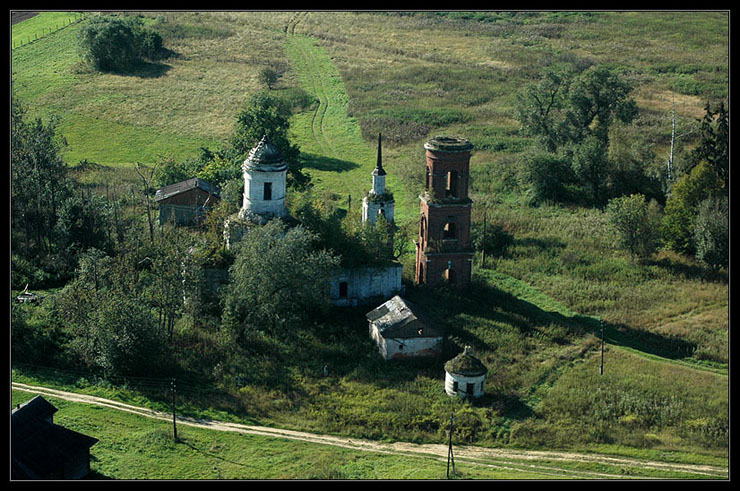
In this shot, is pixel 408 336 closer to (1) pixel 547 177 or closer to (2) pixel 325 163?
(1) pixel 547 177

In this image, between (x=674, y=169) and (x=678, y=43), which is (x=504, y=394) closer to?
(x=674, y=169)

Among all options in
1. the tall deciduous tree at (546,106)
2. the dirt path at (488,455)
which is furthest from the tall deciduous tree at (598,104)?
the dirt path at (488,455)

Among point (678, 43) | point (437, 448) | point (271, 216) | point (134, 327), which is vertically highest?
point (678, 43)

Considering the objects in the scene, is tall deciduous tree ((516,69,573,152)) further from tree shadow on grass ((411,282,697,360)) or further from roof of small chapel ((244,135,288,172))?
roof of small chapel ((244,135,288,172))

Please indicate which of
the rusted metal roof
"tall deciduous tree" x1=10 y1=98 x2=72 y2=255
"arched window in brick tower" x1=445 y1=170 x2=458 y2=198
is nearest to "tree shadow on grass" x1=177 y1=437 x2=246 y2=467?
"arched window in brick tower" x1=445 y1=170 x2=458 y2=198

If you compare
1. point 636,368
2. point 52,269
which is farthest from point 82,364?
point 636,368

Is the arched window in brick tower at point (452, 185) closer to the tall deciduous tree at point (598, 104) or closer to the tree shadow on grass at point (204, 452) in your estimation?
the tree shadow on grass at point (204, 452)

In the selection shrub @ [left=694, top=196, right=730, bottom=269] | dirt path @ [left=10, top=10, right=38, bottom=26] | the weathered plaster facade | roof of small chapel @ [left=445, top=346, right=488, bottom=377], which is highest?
dirt path @ [left=10, top=10, right=38, bottom=26]
